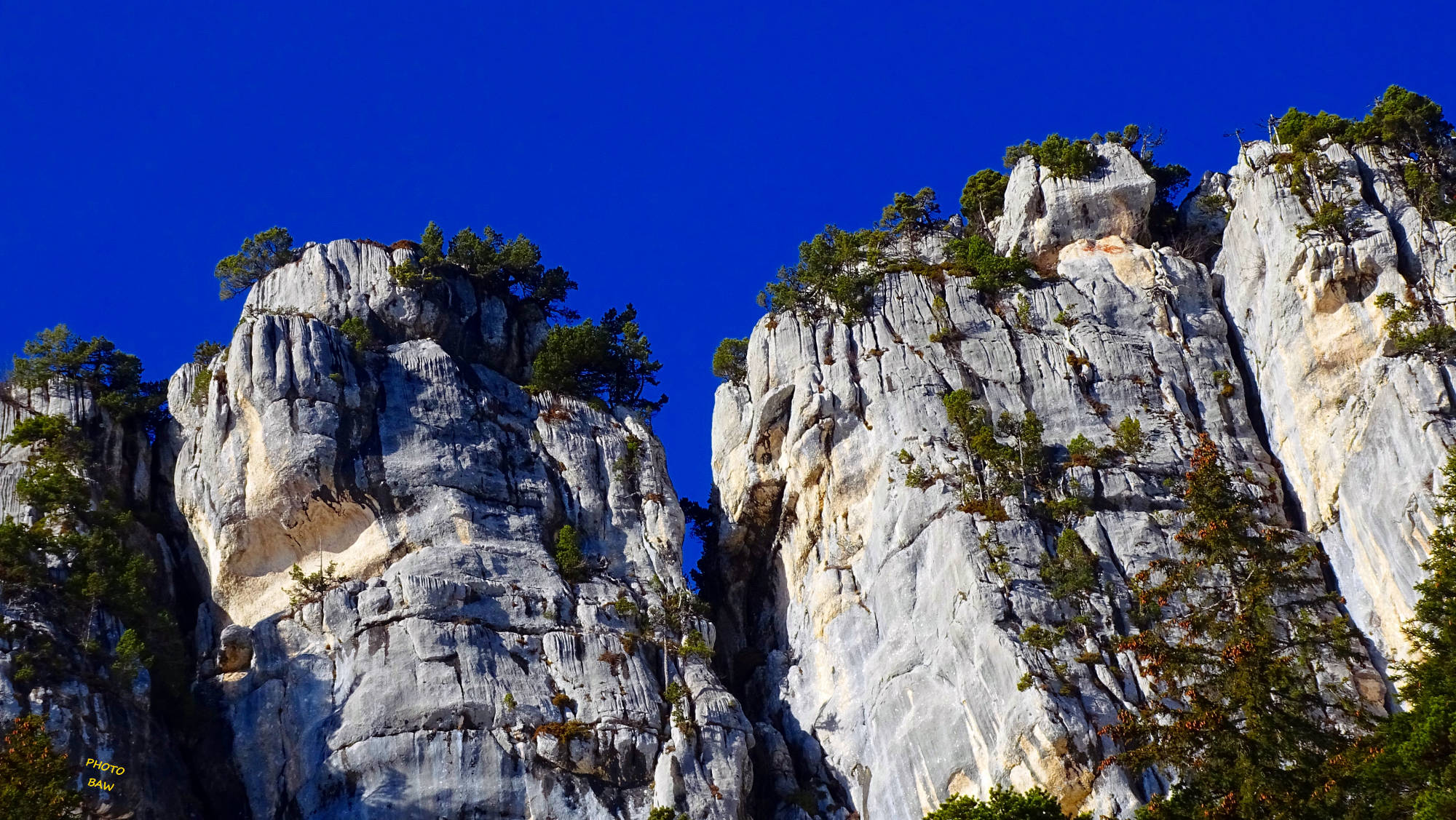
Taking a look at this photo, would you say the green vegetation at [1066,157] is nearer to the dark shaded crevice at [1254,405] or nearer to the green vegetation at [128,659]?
the dark shaded crevice at [1254,405]

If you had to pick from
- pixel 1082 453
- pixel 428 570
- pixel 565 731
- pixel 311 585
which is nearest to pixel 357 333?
pixel 311 585

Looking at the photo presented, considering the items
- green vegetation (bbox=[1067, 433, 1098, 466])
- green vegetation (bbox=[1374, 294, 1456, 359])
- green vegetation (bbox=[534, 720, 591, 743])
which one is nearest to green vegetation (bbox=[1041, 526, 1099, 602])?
green vegetation (bbox=[1067, 433, 1098, 466])

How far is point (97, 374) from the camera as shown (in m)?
71.2

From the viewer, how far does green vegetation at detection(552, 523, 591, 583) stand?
210 ft

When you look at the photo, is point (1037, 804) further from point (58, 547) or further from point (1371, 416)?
point (58, 547)

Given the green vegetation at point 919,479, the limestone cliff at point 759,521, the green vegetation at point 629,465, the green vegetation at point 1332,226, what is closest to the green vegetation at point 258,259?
the limestone cliff at point 759,521

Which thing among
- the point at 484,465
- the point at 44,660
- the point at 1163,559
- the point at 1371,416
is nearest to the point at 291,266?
the point at 484,465

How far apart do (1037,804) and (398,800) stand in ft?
73.4

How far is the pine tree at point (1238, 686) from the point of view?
40.4 metres

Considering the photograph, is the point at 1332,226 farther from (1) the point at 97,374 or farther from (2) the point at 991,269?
(1) the point at 97,374

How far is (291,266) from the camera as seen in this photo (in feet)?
246

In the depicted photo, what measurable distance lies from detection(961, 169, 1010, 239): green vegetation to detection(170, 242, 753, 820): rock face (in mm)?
19800

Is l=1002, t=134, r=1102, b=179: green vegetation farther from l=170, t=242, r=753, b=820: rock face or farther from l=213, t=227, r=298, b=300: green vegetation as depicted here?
l=213, t=227, r=298, b=300: green vegetation

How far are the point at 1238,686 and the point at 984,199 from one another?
42.2m
